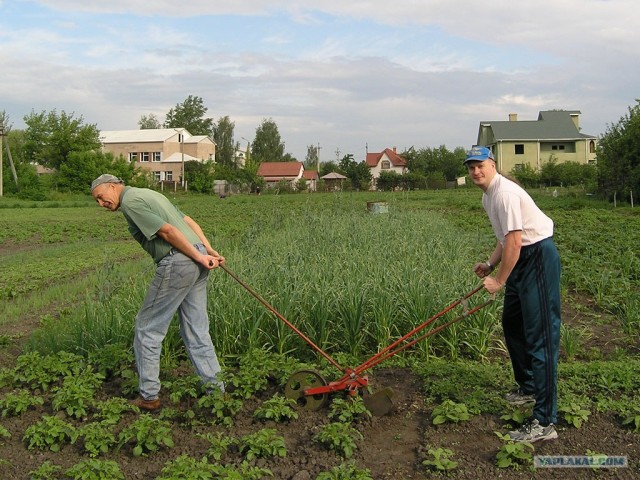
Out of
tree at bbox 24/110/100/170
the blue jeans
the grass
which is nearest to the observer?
the blue jeans

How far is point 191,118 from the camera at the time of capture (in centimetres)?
9762

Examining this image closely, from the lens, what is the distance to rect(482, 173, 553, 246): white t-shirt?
4348mm

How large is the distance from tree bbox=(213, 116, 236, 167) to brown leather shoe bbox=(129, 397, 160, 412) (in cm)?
8954

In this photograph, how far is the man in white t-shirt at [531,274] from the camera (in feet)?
14.3

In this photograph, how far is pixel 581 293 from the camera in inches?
359

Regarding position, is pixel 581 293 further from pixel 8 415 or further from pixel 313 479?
pixel 8 415

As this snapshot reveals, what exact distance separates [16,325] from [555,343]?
645 centimetres

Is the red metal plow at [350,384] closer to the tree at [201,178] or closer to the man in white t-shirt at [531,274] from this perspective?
the man in white t-shirt at [531,274]

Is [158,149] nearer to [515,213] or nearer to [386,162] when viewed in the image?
[386,162]

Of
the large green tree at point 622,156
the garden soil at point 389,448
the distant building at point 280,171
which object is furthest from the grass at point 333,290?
the distant building at point 280,171

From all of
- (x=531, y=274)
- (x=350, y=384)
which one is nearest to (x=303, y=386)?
(x=350, y=384)

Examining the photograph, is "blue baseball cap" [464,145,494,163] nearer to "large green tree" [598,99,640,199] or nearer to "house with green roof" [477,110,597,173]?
"large green tree" [598,99,640,199]

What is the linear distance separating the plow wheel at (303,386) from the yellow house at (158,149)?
71178 mm

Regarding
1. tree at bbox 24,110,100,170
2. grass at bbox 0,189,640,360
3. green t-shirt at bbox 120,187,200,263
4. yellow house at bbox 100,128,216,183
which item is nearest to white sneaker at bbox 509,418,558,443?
grass at bbox 0,189,640,360
